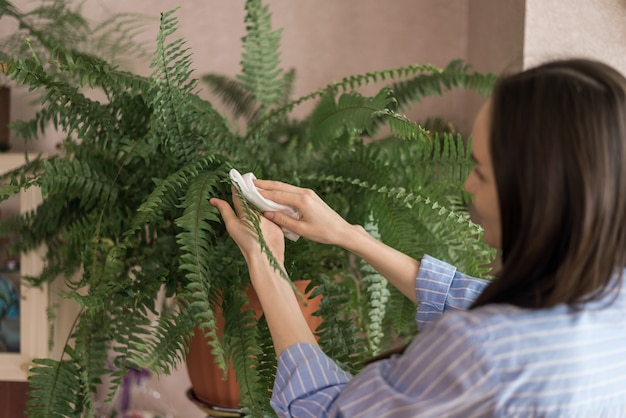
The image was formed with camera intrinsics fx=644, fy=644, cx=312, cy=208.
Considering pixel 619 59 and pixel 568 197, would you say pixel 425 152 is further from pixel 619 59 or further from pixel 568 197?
pixel 619 59

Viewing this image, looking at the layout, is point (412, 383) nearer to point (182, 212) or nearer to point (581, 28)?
point (182, 212)

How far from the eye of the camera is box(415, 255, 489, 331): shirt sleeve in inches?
34.8

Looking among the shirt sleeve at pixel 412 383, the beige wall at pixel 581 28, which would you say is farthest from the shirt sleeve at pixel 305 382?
the beige wall at pixel 581 28

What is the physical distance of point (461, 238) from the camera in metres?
1.00

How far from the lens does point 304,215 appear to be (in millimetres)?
876

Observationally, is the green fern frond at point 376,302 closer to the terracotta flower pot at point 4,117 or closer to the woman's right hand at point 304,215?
the woman's right hand at point 304,215

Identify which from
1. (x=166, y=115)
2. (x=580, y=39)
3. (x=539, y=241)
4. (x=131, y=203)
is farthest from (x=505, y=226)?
(x=580, y=39)

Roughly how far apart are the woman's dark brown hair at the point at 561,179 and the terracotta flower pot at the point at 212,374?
47 centimetres

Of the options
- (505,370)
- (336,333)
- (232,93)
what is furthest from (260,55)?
(505,370)

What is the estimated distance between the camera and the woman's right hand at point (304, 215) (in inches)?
34.0

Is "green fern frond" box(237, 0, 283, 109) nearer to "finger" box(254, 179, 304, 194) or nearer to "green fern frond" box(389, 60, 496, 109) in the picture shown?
"green fern frond" box(389, 60, 496, 109)

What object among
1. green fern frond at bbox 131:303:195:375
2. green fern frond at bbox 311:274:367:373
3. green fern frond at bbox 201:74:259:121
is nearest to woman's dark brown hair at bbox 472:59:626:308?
green fern frond at bbox 311:274:367:373

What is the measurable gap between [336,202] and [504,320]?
0.46 metres

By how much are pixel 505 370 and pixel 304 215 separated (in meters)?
0.38
